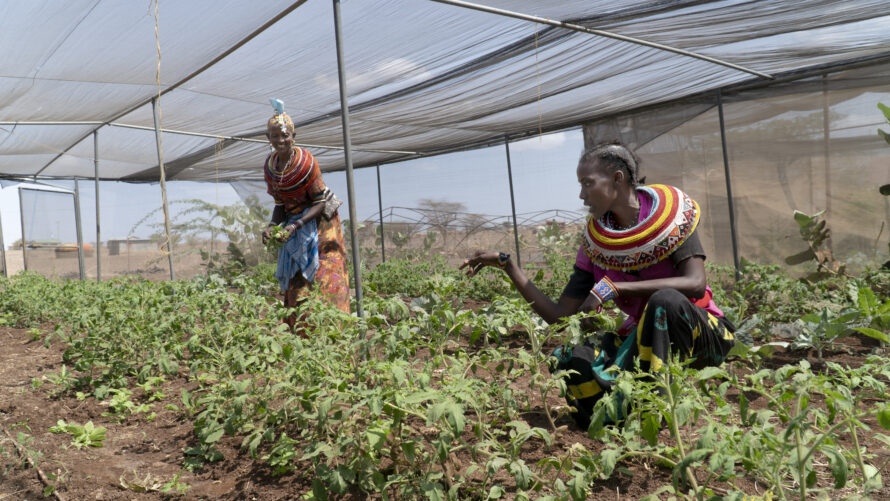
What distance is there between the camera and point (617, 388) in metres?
1.59

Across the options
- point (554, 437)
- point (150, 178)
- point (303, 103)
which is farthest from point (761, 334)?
point (150, 178)

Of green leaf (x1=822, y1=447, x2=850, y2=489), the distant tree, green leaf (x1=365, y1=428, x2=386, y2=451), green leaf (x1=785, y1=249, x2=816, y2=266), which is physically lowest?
green leaf (x1=822, y1=447, x2=850, y2=489)

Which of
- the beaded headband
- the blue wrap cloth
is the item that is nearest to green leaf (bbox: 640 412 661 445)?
the blue wrap cloth

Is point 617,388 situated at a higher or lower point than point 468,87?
lower

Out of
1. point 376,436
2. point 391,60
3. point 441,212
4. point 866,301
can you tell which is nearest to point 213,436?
point 376,436

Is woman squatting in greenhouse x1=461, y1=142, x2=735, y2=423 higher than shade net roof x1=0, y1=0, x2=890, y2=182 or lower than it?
lower

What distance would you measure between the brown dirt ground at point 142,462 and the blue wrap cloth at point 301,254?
1.16 m

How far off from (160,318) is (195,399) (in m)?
0.85

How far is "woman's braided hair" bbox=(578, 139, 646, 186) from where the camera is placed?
2.38 m

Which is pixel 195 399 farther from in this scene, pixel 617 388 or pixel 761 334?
pixel 761 334

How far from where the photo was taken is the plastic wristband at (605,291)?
85.4 inches

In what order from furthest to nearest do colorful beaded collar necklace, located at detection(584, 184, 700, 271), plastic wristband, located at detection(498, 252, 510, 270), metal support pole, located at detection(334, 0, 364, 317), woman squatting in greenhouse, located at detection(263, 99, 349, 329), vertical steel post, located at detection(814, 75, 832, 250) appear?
vertical steel post, located at detection(814, 75, 832, 250), woman squatting in greenhouse, located at detection(263, 99, 349, 329), metal support pole, located at detection(334, 0, 364, 317), plastic wristband, located at detection(498, 252, 510, 270), colorful beaded collar necklace, located at detection(584, 184, 700, 271)

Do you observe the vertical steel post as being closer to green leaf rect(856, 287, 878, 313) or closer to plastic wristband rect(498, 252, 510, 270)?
green leaf rect(856, 287, 878, 313)

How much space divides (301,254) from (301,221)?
236mm
